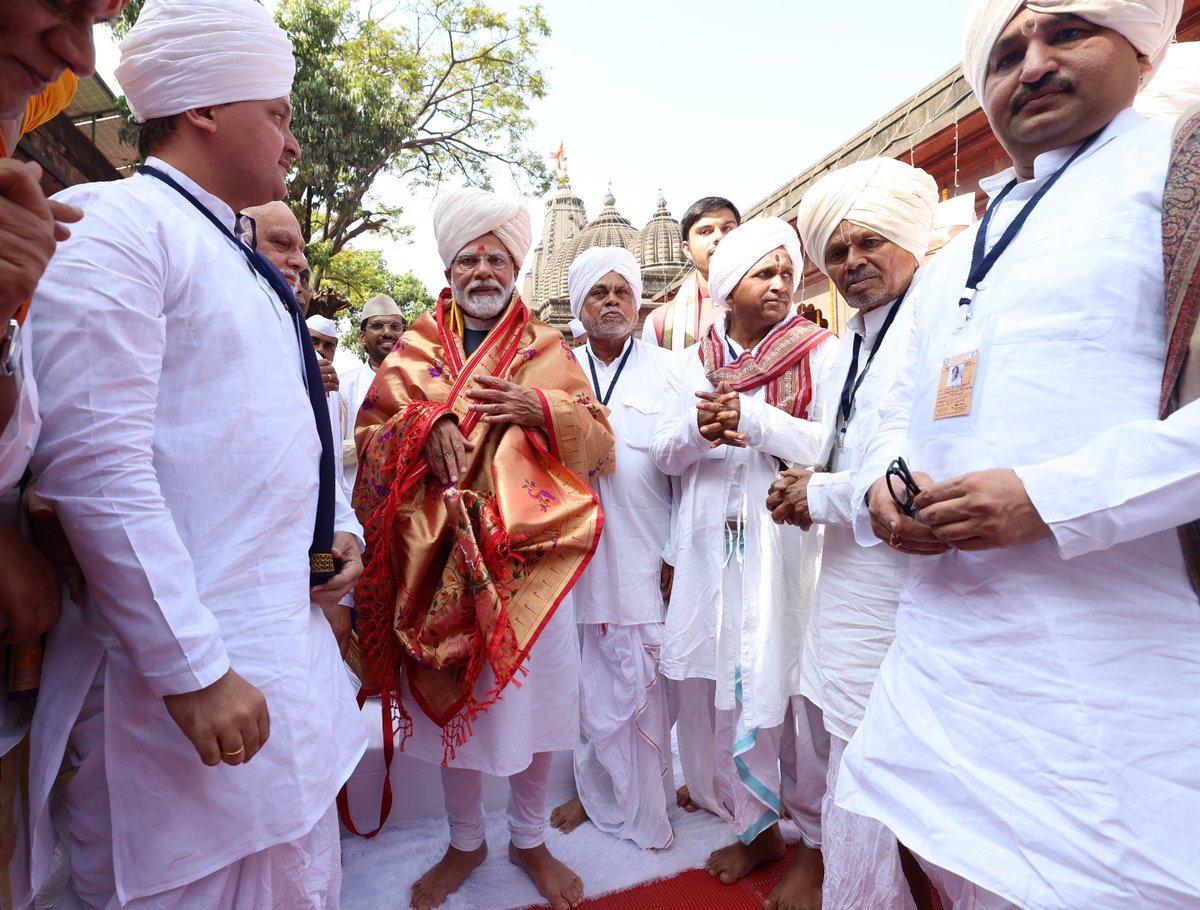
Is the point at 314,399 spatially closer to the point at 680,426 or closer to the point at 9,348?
the point at 9,348

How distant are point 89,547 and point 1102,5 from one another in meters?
1.97

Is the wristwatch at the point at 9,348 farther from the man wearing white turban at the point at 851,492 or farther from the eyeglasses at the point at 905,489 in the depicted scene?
the man wearing white turban at the point at 851,492

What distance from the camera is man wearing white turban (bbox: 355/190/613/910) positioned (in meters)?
2.42

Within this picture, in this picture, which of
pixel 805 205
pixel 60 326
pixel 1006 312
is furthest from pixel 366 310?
pixel 1006 312

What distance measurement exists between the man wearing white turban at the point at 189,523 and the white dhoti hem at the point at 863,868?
49.6 inches

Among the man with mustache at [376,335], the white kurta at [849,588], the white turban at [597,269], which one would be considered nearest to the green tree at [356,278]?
the man with mustache at [376,335]

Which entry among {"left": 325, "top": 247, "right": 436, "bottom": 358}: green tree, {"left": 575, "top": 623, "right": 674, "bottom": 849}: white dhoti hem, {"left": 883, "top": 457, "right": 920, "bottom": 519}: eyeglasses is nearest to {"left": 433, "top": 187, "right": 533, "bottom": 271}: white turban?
{"left": 575, "top": 623, "right": 674, "bottom": 849}: white dhoti hem

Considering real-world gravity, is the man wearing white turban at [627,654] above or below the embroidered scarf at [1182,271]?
below

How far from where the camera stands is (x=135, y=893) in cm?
128

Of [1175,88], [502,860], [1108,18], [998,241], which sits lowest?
[502,860]

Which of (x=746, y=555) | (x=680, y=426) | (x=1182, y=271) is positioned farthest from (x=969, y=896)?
(x=680, y=426)

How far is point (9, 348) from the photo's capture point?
97 centimetres

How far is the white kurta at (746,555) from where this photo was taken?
2568mm

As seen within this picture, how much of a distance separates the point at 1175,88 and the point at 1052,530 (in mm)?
1377
